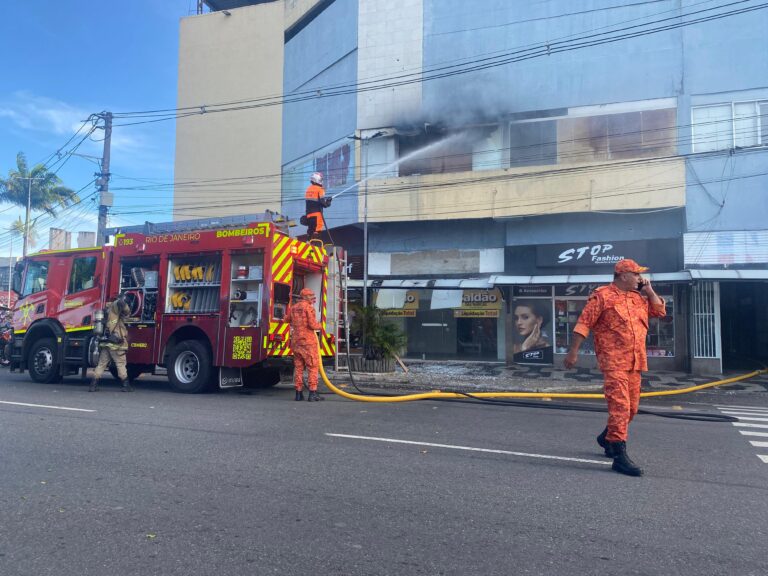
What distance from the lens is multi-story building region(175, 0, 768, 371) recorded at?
52.4 feet

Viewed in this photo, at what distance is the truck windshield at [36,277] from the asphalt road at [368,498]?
16.9 feet

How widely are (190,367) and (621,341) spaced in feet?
25.8

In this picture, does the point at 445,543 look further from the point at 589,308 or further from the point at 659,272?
the point at 659,272

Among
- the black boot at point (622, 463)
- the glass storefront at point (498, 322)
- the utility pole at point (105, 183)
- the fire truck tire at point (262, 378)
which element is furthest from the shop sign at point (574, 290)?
the utility pole at point (105, 183)

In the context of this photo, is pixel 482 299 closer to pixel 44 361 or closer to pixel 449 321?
pixel 449 321

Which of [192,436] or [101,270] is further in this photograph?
[101,270]

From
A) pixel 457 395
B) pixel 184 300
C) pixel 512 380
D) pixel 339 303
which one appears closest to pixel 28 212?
A: pixel 184 300

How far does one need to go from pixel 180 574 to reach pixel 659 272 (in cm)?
1608

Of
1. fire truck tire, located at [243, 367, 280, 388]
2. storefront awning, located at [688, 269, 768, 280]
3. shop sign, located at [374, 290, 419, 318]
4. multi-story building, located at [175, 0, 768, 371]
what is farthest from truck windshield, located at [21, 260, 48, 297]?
A: storefront awning, located at [688, 269, 768, 280]

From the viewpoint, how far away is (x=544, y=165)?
696 inches

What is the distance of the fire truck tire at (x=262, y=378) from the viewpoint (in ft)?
37.8

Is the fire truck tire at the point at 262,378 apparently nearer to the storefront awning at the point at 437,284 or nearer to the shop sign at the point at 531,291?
the storefront awning at the point at 437,284

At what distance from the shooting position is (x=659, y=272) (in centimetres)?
1653

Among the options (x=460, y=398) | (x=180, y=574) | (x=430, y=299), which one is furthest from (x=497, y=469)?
(x=430, y=299)
